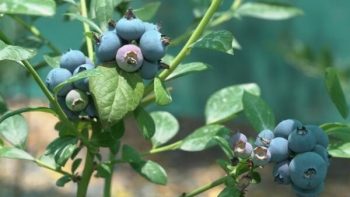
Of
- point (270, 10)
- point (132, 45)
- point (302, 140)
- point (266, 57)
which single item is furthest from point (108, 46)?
point (266, 57)

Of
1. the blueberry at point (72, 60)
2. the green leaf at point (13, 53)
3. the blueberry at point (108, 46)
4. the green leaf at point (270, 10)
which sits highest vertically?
the green leaf at point (13, 53)

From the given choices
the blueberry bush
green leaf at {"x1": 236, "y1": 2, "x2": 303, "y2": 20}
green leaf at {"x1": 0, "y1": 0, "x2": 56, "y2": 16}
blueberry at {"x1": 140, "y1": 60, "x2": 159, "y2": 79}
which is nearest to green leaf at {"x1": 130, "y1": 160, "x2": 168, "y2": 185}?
the blueberry bush

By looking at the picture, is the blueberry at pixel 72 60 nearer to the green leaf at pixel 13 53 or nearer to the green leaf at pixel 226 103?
the green leaf at pixel 13 53

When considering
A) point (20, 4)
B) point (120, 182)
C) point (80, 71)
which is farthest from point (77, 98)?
point (120, 182)

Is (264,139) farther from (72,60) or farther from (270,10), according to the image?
(270,10)

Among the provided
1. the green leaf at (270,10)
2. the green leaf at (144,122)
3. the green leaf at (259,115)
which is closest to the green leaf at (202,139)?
the green leaf at (259,115)

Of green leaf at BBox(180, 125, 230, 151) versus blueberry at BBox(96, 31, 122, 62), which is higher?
blueberry at BBox(96, 31, 122, 62)

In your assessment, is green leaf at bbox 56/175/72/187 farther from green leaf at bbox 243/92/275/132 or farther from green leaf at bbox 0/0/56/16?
green leaf at bbox 0/0/56/16
